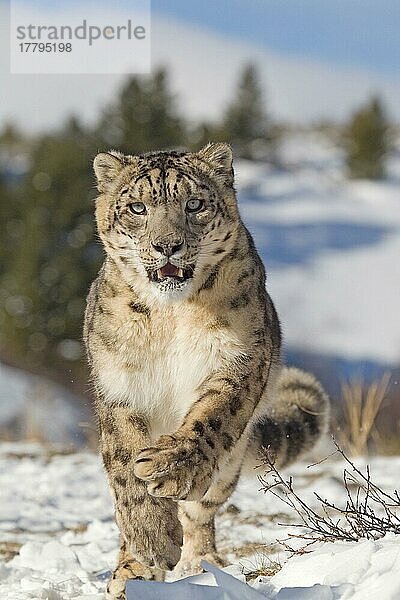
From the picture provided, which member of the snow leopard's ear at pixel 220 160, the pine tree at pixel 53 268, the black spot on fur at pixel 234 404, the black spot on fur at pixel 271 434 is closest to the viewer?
the black spot on fur at pixel 234 404

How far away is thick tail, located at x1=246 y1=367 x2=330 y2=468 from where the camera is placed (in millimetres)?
7500

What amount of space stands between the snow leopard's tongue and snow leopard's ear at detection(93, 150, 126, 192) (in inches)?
32.9

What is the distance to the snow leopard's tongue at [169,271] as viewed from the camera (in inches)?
223

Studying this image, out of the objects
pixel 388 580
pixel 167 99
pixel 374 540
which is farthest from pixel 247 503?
pixel 167 99

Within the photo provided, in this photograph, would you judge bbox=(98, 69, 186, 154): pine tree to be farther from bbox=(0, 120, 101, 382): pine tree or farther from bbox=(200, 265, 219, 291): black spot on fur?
bbox=(200, 265, 219, 291): black spot on fur

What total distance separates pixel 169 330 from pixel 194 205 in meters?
0.63

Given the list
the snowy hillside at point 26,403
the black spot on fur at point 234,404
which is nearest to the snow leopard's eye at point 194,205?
the black spot on fur at point 234,404

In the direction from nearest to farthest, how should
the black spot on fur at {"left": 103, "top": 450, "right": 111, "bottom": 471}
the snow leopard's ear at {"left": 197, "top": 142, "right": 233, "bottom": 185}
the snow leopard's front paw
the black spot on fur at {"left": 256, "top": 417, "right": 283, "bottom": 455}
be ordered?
the snow leopard's front paw, the black spot on fur at {"left": 103, "top": 450, "right": 111, "bottom": 471}, the snow leopard's ear at {"left": 197, "top": 142, "right": 233, "bottom": 185}, the black spot on fur at {"left": 256, "top": 417, "right": 283, "bottom": 455}

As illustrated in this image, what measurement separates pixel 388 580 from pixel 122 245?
2339 mm

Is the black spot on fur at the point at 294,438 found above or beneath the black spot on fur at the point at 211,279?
beneath

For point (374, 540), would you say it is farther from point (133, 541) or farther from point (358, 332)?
point (358, 332)

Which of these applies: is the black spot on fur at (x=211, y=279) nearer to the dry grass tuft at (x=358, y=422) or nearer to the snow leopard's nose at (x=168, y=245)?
the snow leopard's nose at (x=168, y=245)

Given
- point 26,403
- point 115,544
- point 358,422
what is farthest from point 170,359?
point 26,403

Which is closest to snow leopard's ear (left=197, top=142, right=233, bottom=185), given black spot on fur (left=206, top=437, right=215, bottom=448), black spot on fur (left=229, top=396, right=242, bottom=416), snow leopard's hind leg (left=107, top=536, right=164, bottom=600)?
black spot on fur (left=229, top=396, right=242, bottom=416)
